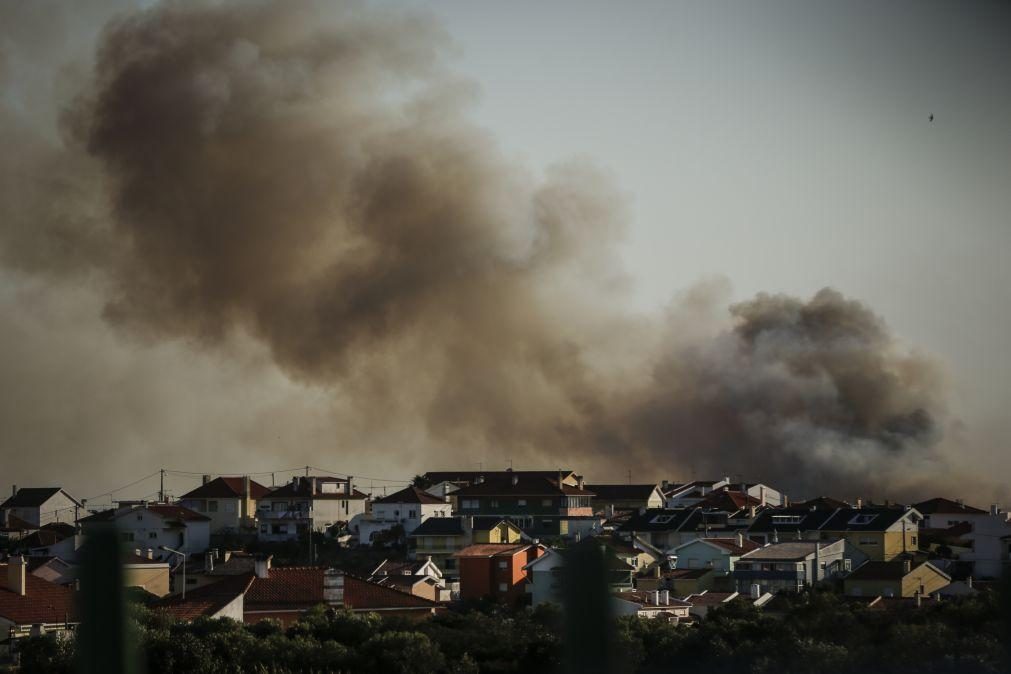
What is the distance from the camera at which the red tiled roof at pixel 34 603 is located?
27686 millimetres

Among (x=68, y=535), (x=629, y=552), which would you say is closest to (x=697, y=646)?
(x=629, y=552)

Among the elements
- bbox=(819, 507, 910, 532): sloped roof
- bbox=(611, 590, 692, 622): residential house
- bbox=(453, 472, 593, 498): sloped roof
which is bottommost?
bbox=(611, 590, 692, 622): residential house

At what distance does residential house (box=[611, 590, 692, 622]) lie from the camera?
33000 mm

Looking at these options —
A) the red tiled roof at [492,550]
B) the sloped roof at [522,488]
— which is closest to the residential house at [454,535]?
the red tiled roof at [492,550]

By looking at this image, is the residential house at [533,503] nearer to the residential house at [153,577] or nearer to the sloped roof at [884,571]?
the sloped roof at [884,571]

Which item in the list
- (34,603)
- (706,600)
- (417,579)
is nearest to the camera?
(34,603)

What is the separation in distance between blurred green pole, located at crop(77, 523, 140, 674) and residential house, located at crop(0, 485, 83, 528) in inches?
2500

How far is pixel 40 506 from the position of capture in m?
65.0

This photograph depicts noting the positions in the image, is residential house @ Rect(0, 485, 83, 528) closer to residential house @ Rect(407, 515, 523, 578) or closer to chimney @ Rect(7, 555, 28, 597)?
residential house @ Rect(407, 515, 523, 578)

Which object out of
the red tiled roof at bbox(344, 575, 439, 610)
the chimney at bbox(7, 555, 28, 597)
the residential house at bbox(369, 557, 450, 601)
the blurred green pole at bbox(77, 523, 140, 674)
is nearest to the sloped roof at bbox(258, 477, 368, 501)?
the residential house at bbox(369, 557, 450, 601)

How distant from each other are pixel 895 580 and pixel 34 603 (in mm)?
22015

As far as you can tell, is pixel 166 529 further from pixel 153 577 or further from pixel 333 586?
pixel 333 586

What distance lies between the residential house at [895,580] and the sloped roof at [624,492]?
33878 mm

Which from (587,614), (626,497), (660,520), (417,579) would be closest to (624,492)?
(626,497)
